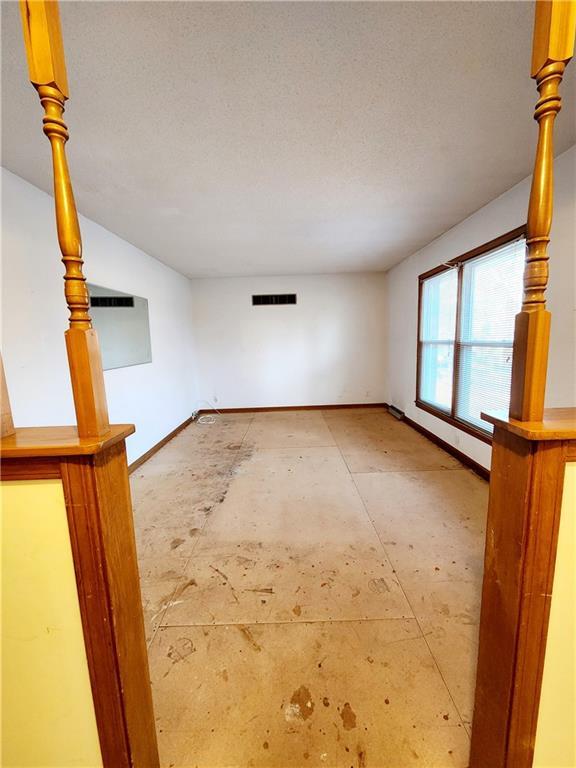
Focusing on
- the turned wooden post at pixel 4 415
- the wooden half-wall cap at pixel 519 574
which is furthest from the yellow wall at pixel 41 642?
the wooden half-wall cap at pixel 519 574

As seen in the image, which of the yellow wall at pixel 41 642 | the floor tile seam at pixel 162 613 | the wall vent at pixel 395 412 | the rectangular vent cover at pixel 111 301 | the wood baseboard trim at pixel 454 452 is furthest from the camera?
the wall vent at pixel 395 412

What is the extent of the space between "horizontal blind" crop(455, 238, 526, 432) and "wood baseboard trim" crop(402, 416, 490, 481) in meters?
0.38

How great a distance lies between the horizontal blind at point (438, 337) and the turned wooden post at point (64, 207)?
141 inches

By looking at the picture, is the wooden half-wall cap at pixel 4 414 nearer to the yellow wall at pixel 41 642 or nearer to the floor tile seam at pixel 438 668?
the yellow wall at pixel 41 642

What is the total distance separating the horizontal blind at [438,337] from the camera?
343cm

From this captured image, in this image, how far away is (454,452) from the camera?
327 centimetres

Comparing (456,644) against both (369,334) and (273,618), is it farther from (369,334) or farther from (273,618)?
(369,334)

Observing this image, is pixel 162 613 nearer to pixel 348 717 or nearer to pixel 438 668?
pixel 348 717

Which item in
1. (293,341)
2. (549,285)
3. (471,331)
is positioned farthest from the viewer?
(293,341)

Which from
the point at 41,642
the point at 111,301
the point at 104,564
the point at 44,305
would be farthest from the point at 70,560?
the point at 111,301

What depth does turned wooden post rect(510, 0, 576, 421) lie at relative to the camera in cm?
60

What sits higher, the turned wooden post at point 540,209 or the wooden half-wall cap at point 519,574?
the turned wooden post at point 540,209

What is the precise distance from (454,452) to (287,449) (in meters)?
1.98

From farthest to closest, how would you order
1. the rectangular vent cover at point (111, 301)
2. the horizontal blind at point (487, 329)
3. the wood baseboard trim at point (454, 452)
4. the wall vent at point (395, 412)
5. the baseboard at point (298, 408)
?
the baseboard at point (298, 408) → the wall vent at point (395, 412) → the wood baseboard trim at point (454, 452) → the rectangular vent cover at point (111, 301) → the horizontal blind at point (487, 329)
